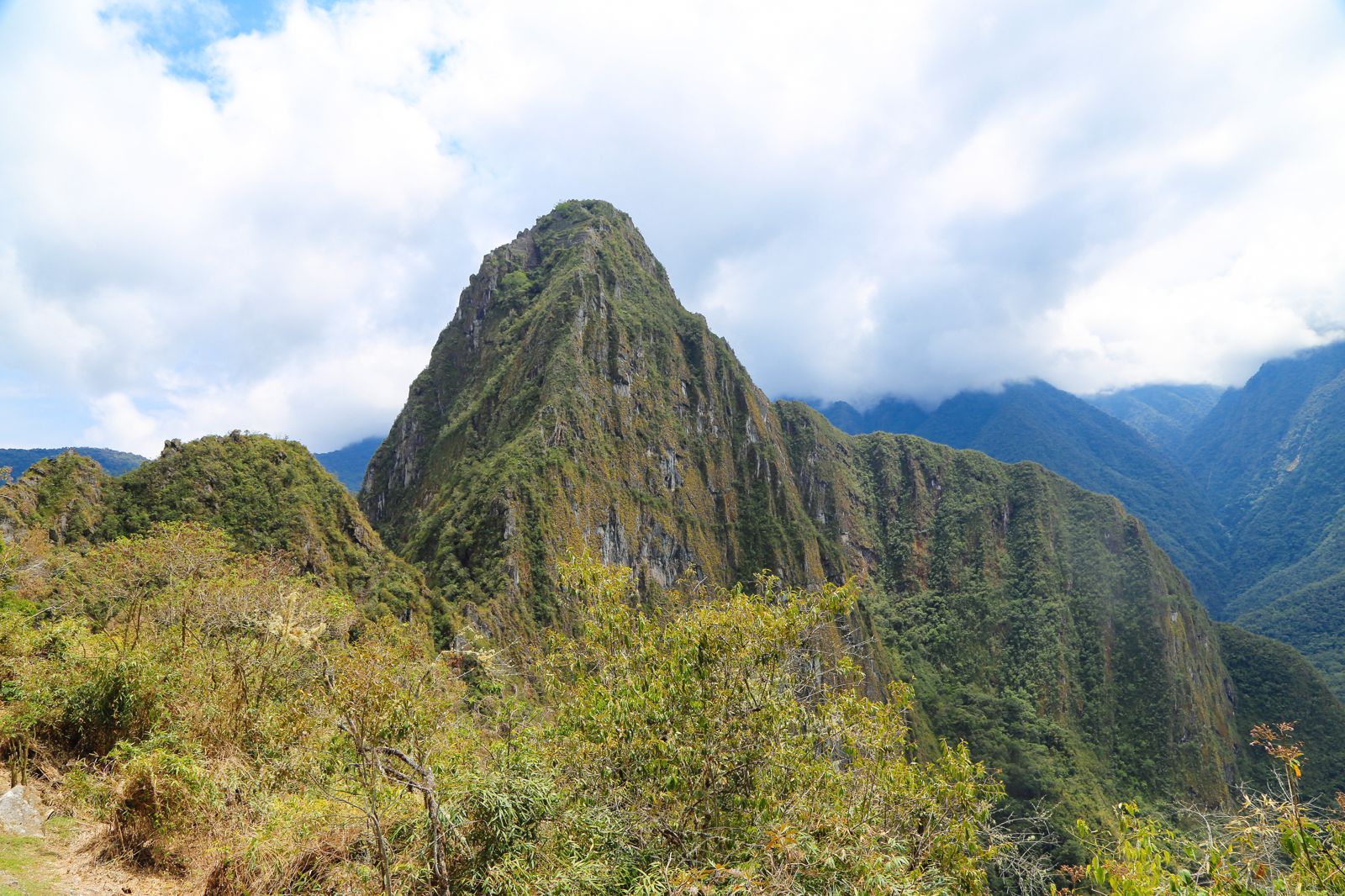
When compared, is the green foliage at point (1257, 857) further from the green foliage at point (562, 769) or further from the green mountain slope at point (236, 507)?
the green mountain slope at point (236, 507)

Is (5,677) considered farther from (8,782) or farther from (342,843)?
(342,843)

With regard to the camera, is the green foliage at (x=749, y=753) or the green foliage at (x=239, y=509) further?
the green foliage at (x=239, y=509)

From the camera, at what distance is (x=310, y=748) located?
11945mm

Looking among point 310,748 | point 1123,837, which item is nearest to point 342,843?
point 310,748

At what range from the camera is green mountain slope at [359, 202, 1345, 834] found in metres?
78.4

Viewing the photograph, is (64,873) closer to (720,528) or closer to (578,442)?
(578,442)

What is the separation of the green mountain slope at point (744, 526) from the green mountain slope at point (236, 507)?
10.7m

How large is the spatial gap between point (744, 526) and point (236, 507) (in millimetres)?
90511

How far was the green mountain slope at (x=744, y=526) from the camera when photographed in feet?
257

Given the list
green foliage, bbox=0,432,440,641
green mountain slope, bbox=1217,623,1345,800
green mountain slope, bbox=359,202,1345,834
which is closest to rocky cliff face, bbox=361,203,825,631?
green mountain slope, bbox=359,202,1345,834

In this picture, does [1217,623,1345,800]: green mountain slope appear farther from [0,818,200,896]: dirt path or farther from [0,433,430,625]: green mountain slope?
[0,818,200,896]: dirt path

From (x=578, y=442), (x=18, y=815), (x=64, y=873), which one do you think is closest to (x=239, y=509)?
(x=18, y=815)

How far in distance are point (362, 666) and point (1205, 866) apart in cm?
1183

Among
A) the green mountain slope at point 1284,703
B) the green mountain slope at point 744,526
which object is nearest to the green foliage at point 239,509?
the green mountain slope at point 744,526
